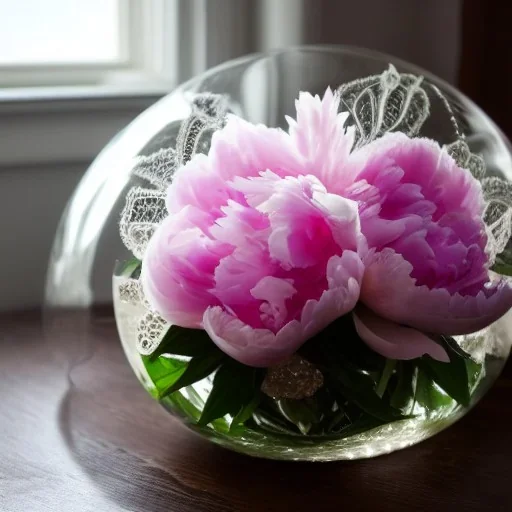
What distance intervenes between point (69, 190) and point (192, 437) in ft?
1.28

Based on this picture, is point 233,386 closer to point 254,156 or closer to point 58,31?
point 254,156

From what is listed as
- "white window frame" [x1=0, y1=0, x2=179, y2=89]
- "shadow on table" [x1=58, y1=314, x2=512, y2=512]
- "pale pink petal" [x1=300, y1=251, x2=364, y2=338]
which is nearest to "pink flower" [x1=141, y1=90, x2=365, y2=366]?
"pale pink petal" [x1=300, y1=251, x2=364, y2=338]

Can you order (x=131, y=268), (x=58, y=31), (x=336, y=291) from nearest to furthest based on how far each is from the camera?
(x=336, y=291)
(x=131, y=268)
(x=58, y=31)

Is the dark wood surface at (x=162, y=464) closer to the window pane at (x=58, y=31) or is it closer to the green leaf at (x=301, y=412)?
the green leaf at (x=301, y=412)

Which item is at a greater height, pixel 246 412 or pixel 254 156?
pixel 254 156

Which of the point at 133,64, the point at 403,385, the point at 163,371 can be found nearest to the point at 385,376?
the point at 403,385

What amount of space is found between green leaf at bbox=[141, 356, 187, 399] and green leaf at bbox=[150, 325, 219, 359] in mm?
18

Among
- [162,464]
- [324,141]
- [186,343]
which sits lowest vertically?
[162,464]

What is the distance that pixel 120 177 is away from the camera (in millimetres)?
577

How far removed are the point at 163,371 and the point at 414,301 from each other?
0.49 ft

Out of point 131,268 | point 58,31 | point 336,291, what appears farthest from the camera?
point 58,31

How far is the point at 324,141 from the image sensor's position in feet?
1.51

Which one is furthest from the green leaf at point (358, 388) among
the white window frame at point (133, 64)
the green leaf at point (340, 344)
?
the white window frame at point (133, 64)

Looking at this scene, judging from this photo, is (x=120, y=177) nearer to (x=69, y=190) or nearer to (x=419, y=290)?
(x=419, y=290)
